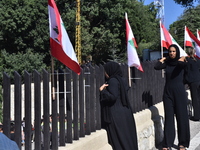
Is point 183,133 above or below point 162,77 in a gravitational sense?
below

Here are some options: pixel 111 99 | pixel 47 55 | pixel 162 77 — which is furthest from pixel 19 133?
pixel 47 55

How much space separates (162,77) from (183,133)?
3.06 m

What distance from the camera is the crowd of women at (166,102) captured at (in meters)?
5.43

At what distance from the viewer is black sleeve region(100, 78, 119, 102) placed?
5281 millimetres

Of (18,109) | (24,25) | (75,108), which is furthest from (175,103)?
(24,25)

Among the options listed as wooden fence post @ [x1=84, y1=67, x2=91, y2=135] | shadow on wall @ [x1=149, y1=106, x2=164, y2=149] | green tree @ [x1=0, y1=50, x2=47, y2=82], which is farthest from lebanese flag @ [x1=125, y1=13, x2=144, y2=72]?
green tree @ [x1=0, y1=50, x2=47, y2=82]

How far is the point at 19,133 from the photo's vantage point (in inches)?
164

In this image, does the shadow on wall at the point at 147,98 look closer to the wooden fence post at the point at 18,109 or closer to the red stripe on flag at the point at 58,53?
the red stripe on flag at the point at 58,53

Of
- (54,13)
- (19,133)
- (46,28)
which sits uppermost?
(46,28)

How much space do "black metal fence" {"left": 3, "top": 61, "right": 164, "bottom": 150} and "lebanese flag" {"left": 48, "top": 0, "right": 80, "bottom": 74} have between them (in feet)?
0.62

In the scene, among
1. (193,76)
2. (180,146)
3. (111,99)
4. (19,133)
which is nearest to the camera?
(19,133)

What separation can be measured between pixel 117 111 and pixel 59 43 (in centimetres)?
132

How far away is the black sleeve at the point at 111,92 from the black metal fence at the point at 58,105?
39cm

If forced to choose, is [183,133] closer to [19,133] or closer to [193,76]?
[193,76]
